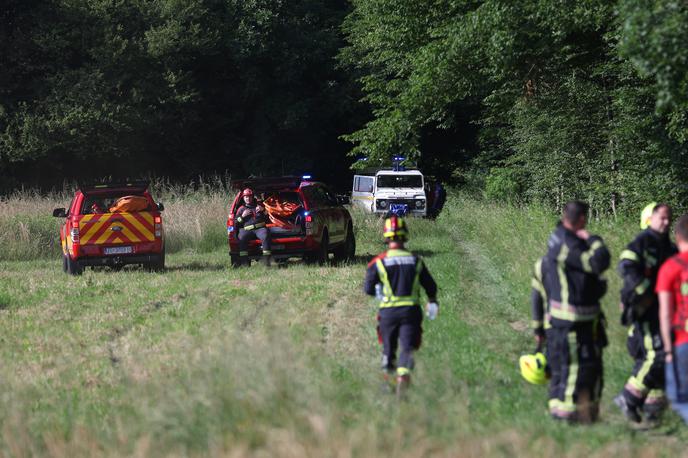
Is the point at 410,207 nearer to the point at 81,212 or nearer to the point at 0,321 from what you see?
the point at 81,212

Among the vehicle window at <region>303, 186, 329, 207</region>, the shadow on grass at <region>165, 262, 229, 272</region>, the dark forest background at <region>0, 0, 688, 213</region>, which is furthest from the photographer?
the dark forest background at <region>0, 0, 688, 213</region>

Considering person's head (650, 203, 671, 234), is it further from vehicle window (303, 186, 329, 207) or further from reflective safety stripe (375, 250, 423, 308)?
vehicle window (303, 186, 329, 207)

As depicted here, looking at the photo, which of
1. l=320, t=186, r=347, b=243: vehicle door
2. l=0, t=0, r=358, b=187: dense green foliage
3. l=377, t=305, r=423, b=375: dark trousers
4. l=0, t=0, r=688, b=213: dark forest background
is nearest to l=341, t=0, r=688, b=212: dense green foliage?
l=0, t=0, r=688, b=213: dark forest background

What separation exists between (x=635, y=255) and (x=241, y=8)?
47.8 metres

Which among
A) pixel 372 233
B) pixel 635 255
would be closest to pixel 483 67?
pixel 372 233

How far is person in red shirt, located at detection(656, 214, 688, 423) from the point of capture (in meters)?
7.79

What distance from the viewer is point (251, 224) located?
2186 centimetres

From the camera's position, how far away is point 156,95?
168 feet

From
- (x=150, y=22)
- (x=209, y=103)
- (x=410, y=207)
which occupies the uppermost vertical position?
(x=150, y=22)

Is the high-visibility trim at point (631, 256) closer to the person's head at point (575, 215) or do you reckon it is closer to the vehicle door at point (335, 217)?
the person's head at point (575, 215)

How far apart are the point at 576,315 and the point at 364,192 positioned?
116 ft

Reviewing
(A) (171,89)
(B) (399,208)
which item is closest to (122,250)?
(B) (399,208)

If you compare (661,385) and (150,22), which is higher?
(150,22)

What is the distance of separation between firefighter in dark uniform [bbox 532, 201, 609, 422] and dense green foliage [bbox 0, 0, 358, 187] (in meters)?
41.8
